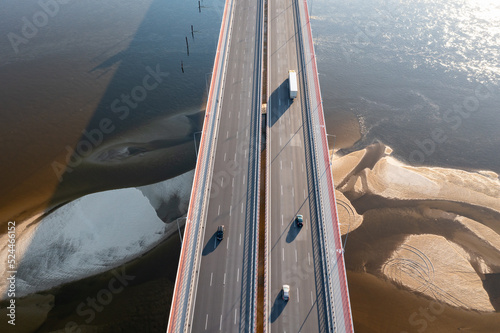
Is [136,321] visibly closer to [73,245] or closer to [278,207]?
[73,245]

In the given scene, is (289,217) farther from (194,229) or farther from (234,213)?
(194,229)

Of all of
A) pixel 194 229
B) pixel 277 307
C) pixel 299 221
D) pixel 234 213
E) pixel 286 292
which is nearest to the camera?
pixel 277 307

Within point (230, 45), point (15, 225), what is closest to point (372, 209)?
point (230, 45)

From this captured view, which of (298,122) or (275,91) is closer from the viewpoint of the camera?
(298,122)

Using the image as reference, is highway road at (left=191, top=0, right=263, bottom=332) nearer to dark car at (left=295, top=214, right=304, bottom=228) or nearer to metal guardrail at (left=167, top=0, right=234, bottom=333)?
metal guardrail at (left=167, top=0, right=234, bottom=333)

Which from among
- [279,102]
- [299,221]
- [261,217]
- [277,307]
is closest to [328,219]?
[299,221]

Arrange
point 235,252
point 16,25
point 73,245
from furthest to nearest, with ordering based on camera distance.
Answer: point 16,25
point 73,245
point 235,252
